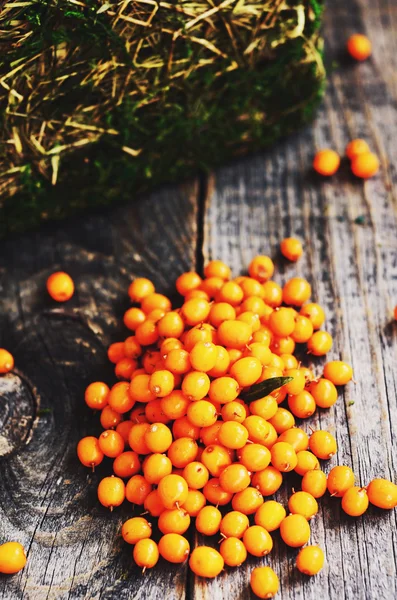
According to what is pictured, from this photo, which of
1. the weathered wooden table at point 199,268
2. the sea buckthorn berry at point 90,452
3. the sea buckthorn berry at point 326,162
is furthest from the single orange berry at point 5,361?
the sea buckthorn berry at point 326,162

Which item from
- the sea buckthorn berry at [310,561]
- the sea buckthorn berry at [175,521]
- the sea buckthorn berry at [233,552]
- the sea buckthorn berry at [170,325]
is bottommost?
the sea buckthorn berry at [310,561]

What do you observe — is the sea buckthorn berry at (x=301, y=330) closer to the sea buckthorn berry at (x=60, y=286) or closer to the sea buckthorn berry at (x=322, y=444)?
the sea buckthorn berry at (x=322, y=444)

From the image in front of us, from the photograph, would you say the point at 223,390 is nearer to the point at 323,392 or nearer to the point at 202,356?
the point at 202,356

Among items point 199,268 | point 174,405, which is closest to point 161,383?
point 174,405

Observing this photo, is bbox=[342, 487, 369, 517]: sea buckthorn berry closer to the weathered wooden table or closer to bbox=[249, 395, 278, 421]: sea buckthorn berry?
the weathered wooden table

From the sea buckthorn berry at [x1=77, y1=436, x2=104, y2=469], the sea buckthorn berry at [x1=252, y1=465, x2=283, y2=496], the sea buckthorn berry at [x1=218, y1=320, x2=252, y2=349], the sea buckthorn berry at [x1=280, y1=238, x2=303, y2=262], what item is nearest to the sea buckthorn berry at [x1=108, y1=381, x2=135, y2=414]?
the sea buckthorn berry at [x1=77, y1=436, x2=104, y2=469]

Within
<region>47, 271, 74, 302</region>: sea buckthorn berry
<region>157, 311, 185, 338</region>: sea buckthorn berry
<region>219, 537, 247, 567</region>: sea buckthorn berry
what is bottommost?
<region>219, 537, 247, 567</region>: sea buckthorn berry
